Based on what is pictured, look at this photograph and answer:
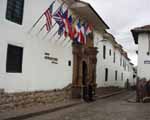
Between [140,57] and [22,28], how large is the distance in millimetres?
11515

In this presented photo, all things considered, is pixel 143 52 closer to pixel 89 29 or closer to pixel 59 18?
pixel 89 29

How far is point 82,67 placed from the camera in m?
20.7

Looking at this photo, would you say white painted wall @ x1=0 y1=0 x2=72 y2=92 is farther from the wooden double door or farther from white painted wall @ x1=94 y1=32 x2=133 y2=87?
white painted wall @ x1=94 y1=32 x2=133 y2=87

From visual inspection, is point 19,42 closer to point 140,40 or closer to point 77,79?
point 77,79

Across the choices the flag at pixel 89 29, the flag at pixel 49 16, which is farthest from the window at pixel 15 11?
the flag at pixel 89 29

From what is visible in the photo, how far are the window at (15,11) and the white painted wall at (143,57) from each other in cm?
1156

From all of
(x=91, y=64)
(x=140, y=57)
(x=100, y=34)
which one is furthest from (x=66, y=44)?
(x=100, y=34)

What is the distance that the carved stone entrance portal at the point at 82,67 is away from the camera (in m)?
19.3

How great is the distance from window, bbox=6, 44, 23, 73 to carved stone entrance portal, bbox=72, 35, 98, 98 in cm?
719

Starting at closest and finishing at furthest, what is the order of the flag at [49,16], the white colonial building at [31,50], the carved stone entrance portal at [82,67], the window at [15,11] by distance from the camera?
the white colonial building at [31,50] → the window at [15,11] → the flag at [49,16] → the carved stone entrance portal at [82,67]

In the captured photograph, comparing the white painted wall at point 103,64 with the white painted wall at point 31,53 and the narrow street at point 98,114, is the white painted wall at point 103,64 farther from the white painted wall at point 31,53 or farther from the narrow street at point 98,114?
the narrow street at point 98,114

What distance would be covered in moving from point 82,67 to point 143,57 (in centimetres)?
471

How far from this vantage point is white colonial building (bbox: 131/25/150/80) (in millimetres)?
20984

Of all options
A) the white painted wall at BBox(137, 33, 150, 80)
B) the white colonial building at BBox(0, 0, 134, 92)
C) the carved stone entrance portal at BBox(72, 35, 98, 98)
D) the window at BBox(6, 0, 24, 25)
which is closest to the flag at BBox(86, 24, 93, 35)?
the carved stone entrance portal at BBox(72, 35, 98, 98)
